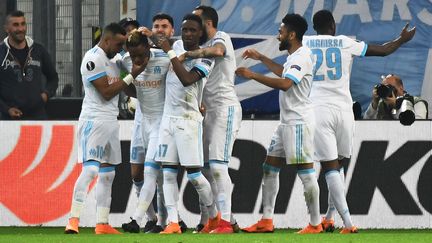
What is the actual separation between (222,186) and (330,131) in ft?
3.56

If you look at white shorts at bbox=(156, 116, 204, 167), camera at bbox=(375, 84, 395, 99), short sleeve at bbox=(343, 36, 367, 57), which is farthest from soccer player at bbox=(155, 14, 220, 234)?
camera at bbox=(375, 84, 395, 99)

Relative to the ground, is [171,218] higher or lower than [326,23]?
lower

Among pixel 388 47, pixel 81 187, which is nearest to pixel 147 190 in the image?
pixel 81 187

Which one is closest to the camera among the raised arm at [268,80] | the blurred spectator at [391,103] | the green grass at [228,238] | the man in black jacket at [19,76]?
the green grass at [228,238]

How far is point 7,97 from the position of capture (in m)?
17.9

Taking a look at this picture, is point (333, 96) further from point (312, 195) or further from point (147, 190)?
point (147, 190)

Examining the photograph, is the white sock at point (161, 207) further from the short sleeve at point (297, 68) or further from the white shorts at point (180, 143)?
the short sleeve at point (297, 68)

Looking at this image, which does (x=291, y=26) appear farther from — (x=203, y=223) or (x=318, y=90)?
(x=203, y=223)

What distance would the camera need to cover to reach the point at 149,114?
15.4 m

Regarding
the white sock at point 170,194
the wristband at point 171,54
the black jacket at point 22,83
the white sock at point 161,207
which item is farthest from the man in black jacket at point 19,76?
the wristband at point 171,54

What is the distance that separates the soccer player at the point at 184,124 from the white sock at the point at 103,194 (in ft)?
2.08

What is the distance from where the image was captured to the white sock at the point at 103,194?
50.3ft

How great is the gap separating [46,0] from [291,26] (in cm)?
587

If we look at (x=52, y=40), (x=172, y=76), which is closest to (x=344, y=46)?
(x=172, y=76)
